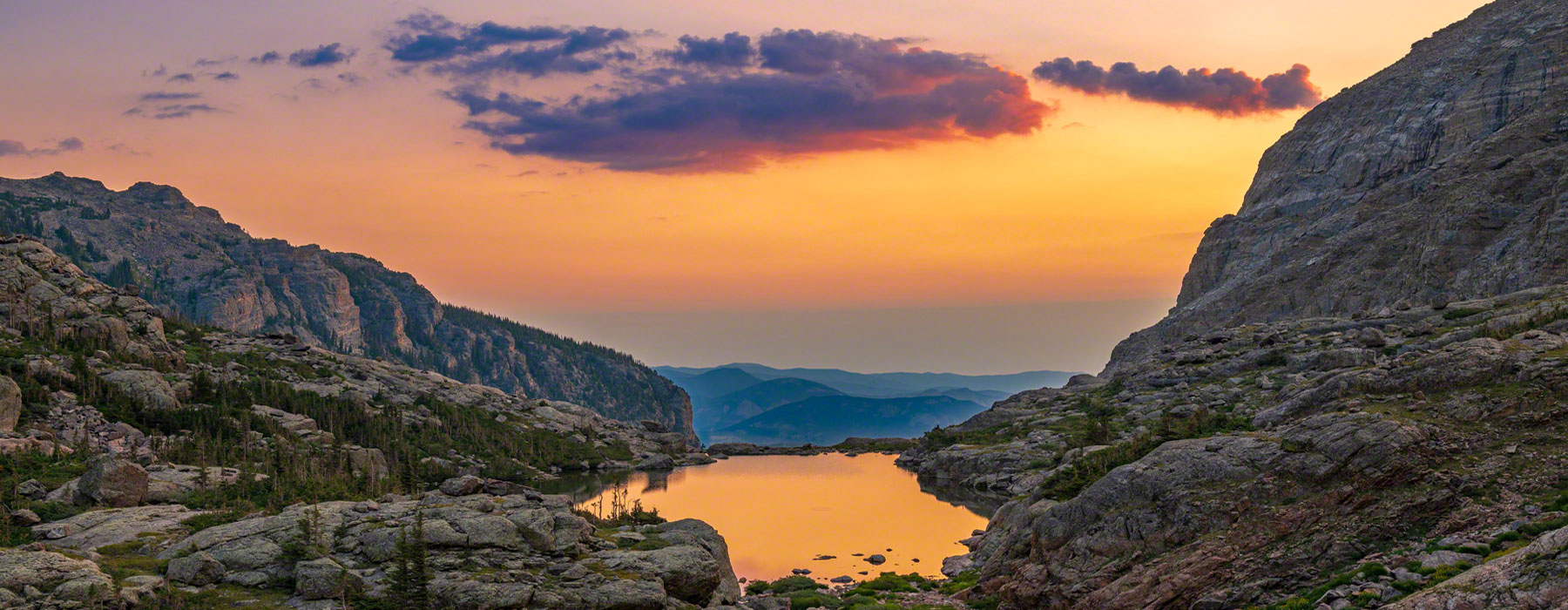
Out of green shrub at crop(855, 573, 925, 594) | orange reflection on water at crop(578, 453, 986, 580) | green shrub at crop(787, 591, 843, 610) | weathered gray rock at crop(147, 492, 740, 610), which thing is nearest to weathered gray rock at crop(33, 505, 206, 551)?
weathered gray rock at crop(147, 492, 740, 610)

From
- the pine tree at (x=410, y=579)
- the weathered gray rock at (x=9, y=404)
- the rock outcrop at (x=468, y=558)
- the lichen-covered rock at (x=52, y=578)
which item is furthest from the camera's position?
Answer: the weathered gray rock at (x=9, y=404)

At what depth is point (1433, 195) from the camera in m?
148

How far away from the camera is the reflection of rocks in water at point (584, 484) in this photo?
133750 mm

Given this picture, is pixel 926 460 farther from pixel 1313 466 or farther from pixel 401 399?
pixel 1313 466

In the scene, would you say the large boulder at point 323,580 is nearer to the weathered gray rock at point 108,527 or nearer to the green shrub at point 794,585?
the weathered gray rock at point 108,527

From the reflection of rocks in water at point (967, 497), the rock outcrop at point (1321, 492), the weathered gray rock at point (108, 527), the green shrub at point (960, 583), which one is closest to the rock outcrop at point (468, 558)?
the weathered gray rock at point (108, 527)

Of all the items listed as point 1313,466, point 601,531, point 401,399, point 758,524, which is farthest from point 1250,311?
point 401,399

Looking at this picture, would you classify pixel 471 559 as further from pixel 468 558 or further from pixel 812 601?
pixel 812 601

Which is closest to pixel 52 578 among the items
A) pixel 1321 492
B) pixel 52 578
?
pixel 52 578

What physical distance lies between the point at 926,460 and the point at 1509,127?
362 ft

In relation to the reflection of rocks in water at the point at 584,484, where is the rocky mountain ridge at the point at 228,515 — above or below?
above

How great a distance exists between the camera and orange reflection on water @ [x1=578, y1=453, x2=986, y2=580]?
82375 mm

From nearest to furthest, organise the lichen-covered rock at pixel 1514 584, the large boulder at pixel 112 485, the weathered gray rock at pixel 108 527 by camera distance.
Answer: the lichen-covered rock at pixel 1514 584
the weathered gray rock at pixel 108 527
the large boulder at pixel 112 485

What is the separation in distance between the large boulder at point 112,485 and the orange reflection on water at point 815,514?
143 feet
